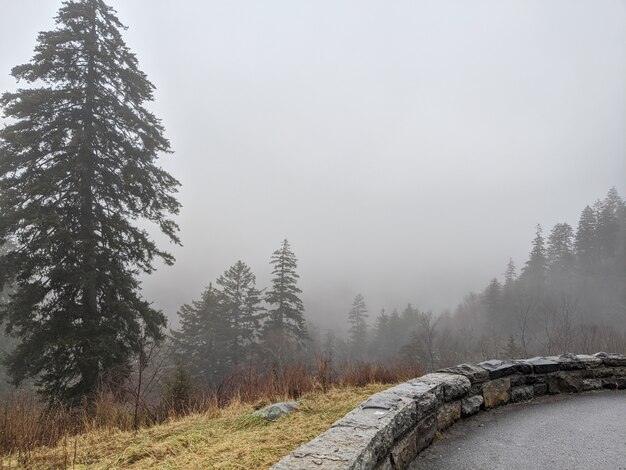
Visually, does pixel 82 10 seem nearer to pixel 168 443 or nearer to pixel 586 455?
pixel 168 443

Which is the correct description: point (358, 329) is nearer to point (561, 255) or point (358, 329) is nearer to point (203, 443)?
point (561, 255)

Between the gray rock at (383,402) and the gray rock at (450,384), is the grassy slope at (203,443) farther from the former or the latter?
the gray rock at (450,384)

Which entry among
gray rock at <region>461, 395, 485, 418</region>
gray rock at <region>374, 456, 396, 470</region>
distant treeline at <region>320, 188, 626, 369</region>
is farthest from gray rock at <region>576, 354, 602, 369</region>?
distant treeline at <region>320, 188, 626, 369</region>

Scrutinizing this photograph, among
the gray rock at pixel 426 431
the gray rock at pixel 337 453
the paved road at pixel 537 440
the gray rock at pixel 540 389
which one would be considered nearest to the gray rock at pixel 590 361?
the paved road at pixel 537 440

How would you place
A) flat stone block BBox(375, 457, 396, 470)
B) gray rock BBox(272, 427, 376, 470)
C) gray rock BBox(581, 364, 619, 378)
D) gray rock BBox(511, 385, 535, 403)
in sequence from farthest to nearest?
gray rock BBox(581, 364, 619, 378), gray rock BBox(511, 385, 535, 403), flat stone block BBox(375, 457, 396, 470), gray rock BBox(272, 427, 376, 470)

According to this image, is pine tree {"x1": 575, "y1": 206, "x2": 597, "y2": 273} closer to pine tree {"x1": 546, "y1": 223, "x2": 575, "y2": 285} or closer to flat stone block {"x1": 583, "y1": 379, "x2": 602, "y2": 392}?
pine tree {"x1": 546, "y1": 223, "x2": 575, "y2": 285}

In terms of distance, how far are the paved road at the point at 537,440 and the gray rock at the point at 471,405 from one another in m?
0.08

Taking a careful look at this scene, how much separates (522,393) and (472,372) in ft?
3.48

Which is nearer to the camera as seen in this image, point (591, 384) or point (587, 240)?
point (591, 384)

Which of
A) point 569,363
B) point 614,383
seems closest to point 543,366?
point 569,363

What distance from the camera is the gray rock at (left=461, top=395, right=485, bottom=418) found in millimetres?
4020

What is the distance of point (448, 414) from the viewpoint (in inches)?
149

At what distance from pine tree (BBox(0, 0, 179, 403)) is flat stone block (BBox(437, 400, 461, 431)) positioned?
800 cm

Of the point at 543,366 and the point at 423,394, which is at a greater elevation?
the point at 423,394
